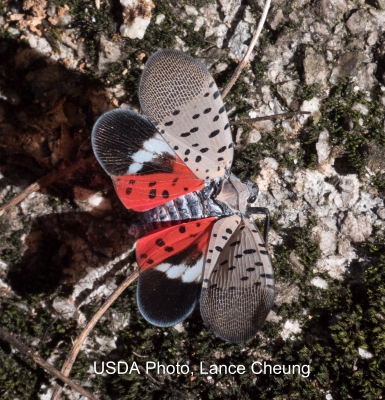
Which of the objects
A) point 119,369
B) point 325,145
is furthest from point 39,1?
point 119,369

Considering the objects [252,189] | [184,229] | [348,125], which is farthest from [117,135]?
[348,125]

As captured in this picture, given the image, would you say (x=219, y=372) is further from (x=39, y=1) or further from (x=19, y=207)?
(x=39, y=1)

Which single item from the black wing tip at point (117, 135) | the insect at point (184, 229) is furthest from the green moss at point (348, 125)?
the black wing tip at point (117, 135)

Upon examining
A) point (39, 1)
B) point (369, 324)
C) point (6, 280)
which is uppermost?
point (39, 1)

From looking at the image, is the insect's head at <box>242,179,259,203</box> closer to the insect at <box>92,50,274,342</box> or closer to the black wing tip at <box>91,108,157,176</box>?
the insect at <box>92,50,274,342</box>

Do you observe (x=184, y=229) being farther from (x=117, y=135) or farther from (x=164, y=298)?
(x=117, y=135)

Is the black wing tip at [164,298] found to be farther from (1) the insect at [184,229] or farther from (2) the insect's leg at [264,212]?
(2) the insect's leg at [264,212]

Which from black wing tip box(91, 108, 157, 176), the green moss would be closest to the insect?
black wing tip box(91, 108, 157, 176)
